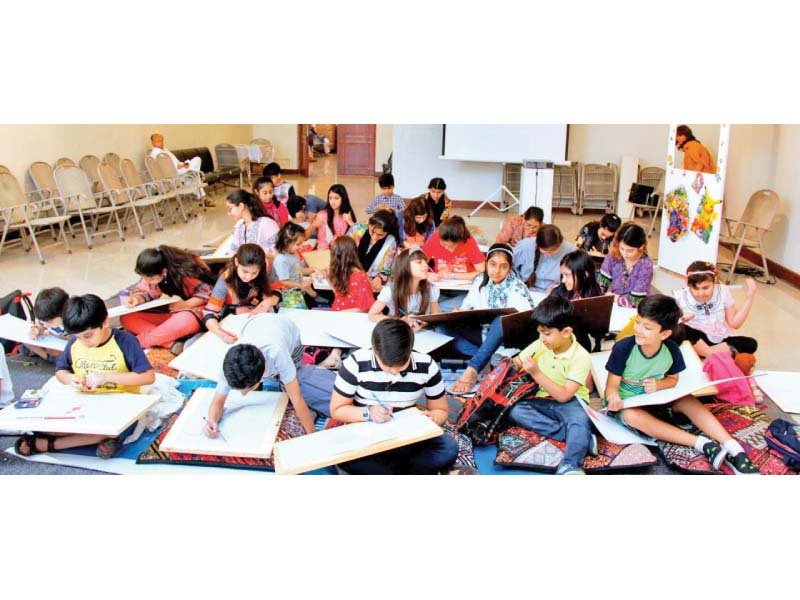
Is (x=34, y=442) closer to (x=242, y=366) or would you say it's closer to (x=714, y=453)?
(x=242, y=366)

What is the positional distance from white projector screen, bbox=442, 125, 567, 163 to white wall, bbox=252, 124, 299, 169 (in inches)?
202

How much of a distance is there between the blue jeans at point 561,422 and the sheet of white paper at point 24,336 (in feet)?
8.59

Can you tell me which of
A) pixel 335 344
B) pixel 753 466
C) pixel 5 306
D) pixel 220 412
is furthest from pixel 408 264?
pixel 5 306

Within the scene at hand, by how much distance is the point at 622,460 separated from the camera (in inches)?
126

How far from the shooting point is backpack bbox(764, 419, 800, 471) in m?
3.22

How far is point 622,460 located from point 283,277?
2.67 meters

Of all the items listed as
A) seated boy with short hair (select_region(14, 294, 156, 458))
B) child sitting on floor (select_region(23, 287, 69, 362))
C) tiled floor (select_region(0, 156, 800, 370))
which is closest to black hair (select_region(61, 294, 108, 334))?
seated boy with short hair (select_region(14, 294, 156, 458))

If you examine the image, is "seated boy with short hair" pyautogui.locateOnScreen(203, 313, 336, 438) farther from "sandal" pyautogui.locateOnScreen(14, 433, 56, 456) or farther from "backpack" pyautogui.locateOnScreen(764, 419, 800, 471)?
"backpack" pyautogui.locateOnScreen(764, 419, 800, 471)

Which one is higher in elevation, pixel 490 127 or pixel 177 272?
pixel 490 127

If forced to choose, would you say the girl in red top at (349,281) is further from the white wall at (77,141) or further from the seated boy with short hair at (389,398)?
the white wall at (77,141)

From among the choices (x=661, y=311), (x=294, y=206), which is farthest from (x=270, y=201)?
(x=661, y=311)

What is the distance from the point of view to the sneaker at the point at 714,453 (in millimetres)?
3137

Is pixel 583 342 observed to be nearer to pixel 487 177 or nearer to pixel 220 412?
pixel 220 412

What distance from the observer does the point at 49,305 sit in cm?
396
